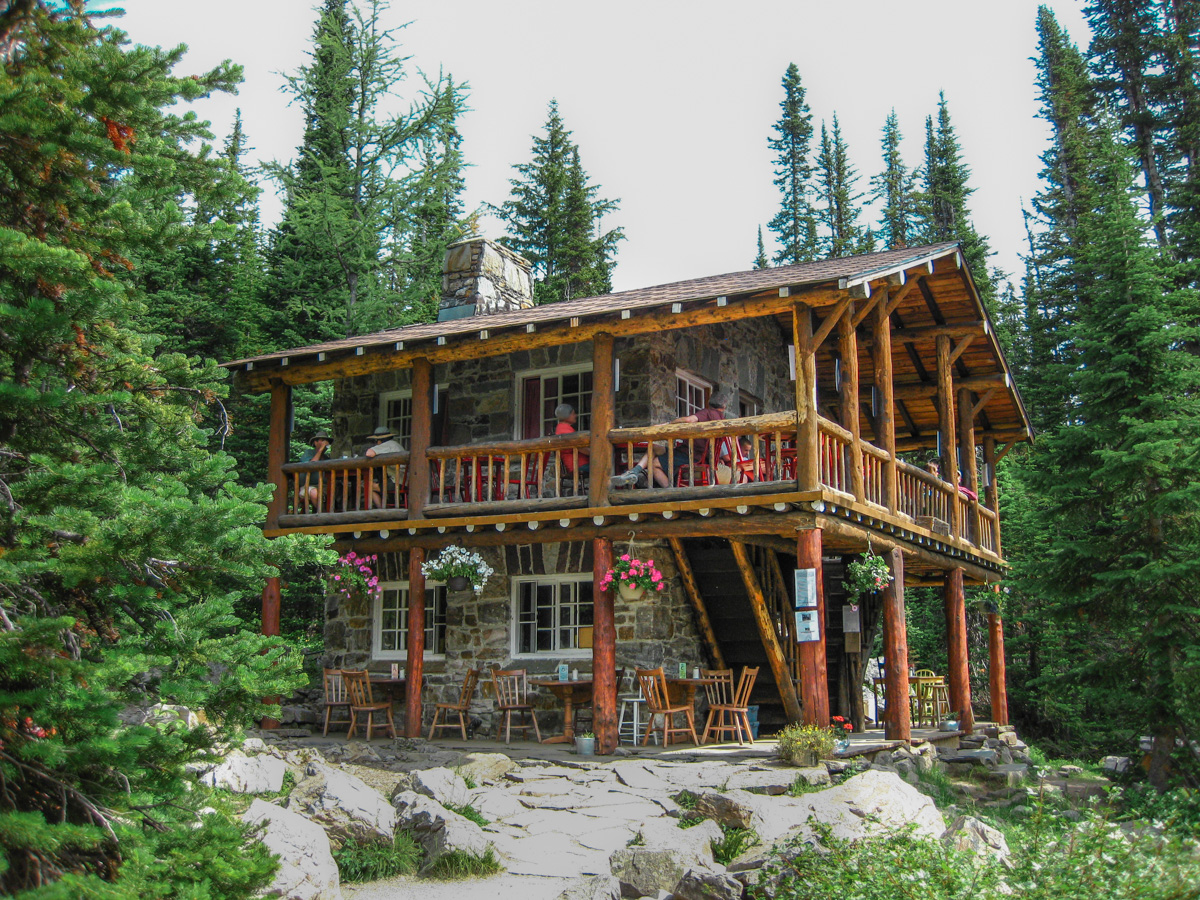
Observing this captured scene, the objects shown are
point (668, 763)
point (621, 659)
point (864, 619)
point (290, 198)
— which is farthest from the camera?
point (290, 198)

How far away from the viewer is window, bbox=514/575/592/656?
1355 cm

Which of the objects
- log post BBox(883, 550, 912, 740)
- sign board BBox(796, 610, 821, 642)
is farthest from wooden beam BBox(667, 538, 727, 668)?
sign board BBox(796, 610, 821, 642)

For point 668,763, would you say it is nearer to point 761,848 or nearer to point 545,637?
point 761,848

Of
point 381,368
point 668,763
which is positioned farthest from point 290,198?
point 668,763

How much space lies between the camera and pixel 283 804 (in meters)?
7.77

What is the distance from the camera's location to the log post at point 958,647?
15.2 meters

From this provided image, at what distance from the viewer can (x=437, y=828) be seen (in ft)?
25.1

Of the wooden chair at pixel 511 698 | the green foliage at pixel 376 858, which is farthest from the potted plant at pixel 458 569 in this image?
the green foliage at pixel 376 858

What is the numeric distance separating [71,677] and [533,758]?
25.3 ft

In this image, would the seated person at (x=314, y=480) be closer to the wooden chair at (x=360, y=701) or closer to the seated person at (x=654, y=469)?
the wooden chair at (x=360, y=701)

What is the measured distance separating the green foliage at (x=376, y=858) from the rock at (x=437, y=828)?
0.10m

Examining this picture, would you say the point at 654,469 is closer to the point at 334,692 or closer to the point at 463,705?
the point at 463,705

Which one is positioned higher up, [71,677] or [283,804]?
[71,677]

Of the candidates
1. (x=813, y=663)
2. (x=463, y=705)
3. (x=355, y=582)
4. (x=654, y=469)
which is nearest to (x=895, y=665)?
(x=813, y=663)
